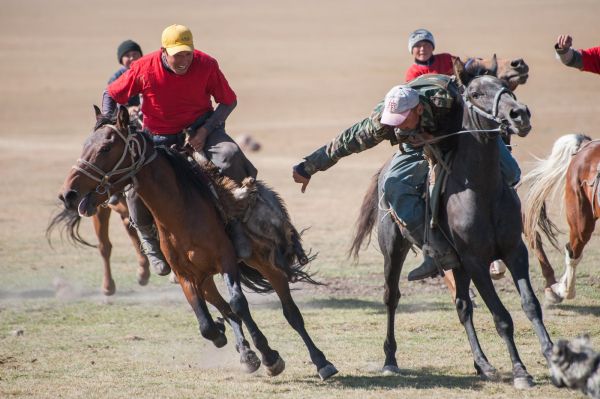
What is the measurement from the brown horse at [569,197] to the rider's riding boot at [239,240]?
3.60 m

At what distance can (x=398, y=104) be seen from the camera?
671 centimetres

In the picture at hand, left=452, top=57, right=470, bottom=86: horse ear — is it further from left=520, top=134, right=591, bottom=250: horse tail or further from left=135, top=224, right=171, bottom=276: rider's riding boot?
left=520, top=134, right=591, bottom=250: horse tail

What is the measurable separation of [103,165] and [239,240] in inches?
52.4

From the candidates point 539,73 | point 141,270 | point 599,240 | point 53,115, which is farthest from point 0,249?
point 539,73

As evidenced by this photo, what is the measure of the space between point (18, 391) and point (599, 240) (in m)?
9.52

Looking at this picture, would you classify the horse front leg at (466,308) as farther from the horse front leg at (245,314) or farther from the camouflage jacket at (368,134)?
the horse front leg at (245,314)

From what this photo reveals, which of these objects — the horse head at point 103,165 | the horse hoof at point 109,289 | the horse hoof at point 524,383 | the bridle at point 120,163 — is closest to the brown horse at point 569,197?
the horse hoof at point 524,383

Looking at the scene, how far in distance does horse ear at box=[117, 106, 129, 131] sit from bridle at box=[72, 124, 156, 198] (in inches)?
1.9

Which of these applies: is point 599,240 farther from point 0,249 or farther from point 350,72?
point 350,72

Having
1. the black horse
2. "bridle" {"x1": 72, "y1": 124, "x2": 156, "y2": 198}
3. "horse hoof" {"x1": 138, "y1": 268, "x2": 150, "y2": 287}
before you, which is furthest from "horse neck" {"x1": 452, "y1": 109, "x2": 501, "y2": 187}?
"horse hoof" {"x1": 138, "y1": 268, "x2": 150, "y2": 287}

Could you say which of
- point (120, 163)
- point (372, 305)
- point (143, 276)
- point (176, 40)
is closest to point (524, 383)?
point (120, 163)

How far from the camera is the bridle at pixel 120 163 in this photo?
23.4 feet

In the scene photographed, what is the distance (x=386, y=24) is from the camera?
7538cm

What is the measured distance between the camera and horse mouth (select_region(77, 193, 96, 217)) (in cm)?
708
